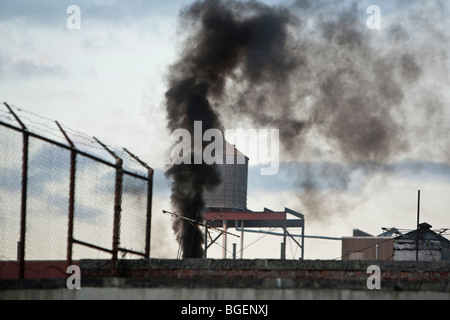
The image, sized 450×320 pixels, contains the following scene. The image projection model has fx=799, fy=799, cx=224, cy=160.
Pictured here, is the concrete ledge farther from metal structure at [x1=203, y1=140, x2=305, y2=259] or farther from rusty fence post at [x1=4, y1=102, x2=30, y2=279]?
metal structure at [x1=203, y1=140, x2=305, y2=259]

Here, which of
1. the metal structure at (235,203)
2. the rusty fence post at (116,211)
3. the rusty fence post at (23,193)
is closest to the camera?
the rusty fence post at (23,193)

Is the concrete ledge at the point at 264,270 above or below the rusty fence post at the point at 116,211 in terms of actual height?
below

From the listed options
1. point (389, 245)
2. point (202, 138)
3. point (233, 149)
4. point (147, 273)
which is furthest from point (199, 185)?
point (147, 273)

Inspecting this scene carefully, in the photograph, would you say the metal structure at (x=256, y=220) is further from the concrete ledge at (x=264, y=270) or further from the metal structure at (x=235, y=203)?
the concrete ledge at (x=264, y=270)

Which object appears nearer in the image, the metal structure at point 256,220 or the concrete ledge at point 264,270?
the concrete ledge at point 264,270

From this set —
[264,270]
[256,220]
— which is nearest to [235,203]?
[256,220]

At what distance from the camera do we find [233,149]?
165ft

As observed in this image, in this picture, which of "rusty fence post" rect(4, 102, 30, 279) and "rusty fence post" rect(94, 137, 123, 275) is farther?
"rusty fence post" rect(94, 137, 123, 275)

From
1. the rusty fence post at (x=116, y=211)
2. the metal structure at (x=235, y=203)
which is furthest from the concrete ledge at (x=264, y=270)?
the metal structure at (x=235, y=203)

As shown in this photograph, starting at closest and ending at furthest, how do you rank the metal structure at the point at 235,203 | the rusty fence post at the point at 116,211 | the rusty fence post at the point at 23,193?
the rusty fence post at the point at 23,193 < the rusty fence post at the point at 116,211 < the metal structure at the point at 235,203

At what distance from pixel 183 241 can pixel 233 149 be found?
33.2 feet

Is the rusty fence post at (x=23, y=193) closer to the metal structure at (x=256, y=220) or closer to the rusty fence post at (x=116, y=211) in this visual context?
the rusty fence post at (x=116, y=211)

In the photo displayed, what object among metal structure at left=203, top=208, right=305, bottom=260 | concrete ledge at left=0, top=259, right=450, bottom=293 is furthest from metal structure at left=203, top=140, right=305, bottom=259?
concrete ledge at left=0, top=259, right=450, bottom=293
